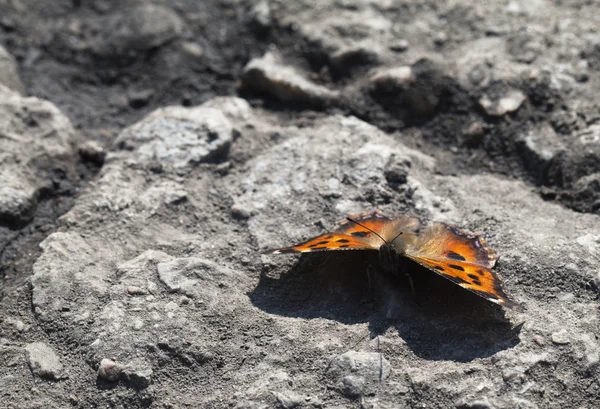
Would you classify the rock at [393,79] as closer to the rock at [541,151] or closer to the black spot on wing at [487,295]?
the rock at [541,151]

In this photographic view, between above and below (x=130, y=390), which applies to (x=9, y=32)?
above

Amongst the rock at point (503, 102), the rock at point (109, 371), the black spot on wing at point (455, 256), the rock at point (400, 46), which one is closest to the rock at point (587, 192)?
the rock at point (503, 102)

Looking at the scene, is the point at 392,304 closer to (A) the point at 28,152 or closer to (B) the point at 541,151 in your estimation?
(B) the point at 541,151

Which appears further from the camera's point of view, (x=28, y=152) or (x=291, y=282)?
(x=28, y=152)

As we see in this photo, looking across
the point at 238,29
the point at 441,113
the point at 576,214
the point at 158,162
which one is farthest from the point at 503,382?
the point at 238,29

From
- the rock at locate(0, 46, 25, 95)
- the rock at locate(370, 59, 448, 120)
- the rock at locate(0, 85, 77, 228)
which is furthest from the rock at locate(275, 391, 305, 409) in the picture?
the rock at locate(0, 46, 25, 95)

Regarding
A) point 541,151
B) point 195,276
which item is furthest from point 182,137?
point 541,151

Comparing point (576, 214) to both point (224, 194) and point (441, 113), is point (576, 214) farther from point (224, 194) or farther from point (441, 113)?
point (224, 194)
